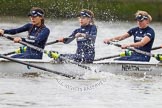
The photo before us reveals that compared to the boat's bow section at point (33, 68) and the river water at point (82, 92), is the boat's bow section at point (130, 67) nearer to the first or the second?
the river water at point (82, 92)

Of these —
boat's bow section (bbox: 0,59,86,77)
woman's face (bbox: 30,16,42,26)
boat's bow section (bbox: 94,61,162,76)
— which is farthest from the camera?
woman's face (bbox: 30,16,42,26)

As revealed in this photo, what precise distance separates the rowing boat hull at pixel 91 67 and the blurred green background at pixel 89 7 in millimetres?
21239

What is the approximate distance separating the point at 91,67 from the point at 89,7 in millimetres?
22220

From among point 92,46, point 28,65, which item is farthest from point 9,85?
point 92,46

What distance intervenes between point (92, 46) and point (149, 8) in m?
22.7

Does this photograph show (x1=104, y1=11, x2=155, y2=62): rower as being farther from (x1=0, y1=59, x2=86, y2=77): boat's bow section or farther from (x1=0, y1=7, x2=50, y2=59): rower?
(x1=0, y1=7, x2=50, y2=59): rower

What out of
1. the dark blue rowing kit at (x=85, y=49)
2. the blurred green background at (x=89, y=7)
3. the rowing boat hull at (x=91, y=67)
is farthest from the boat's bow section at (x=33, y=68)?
the blurred green background at (x=89, y=7)

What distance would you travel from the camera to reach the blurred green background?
126ft

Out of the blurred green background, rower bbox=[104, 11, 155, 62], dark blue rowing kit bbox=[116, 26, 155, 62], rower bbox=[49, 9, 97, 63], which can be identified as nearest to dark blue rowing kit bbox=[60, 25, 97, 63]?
rower bbox=[49, 9, 97, 63]

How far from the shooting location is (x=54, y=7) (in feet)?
129

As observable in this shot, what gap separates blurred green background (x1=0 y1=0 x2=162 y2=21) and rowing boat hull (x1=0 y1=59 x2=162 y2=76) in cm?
2124

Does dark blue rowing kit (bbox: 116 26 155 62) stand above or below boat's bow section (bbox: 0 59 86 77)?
above

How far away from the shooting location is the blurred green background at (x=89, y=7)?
38531mm

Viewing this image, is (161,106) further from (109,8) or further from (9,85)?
(109,8)
